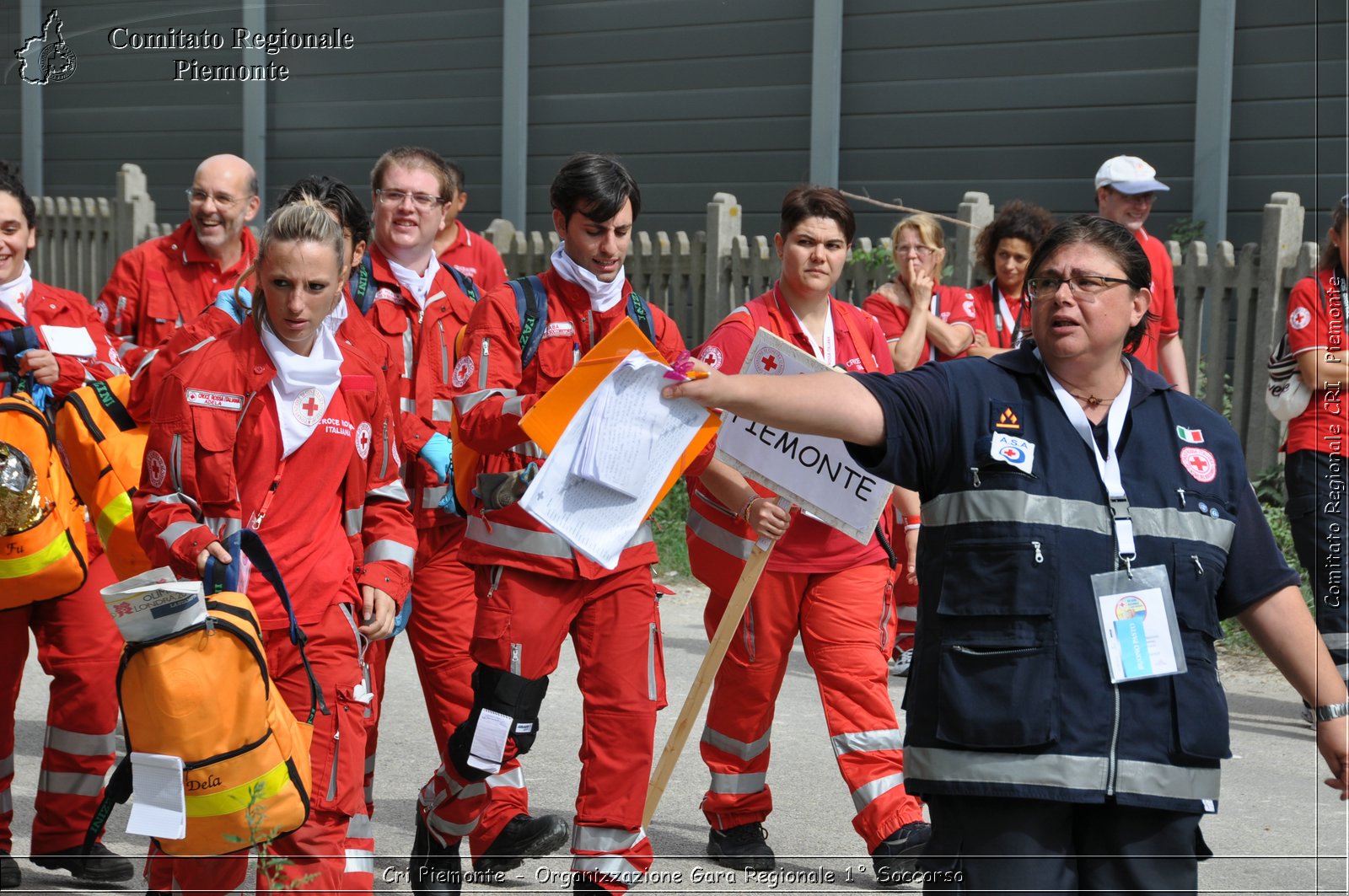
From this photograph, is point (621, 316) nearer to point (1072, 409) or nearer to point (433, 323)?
point (433, 323)

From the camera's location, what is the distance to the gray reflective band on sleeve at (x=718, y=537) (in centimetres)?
577

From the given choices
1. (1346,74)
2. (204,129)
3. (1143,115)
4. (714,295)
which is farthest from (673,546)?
(204,129)

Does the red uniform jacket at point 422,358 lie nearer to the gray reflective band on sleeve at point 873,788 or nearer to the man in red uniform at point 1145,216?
the gray reflective band on sleeve at point 873,788

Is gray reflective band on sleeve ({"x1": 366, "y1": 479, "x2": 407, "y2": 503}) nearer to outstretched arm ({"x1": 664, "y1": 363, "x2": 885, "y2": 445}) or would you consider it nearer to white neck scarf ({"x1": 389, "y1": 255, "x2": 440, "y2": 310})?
outstretched arm ({"x1": 664, "y1": 363, "x2": 885, "y2": 445})

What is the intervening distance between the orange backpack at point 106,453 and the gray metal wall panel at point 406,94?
442 inches

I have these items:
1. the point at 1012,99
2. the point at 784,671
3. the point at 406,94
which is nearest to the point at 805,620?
the point at 784,671

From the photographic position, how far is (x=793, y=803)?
648 cm

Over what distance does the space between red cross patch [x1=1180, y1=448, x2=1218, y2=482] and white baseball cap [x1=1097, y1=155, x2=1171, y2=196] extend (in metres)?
5.23

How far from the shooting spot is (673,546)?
1159 cm

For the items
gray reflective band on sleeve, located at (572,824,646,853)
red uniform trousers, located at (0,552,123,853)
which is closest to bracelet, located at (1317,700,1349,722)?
gray reflective band on sleeve, located at (572,824,646,853)

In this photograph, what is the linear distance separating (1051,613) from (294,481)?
211 centimetres

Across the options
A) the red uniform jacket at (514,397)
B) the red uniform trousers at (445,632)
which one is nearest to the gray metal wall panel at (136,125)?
the red uniform trousers at (445,632)

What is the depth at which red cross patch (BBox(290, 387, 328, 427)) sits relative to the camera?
14.2 feet

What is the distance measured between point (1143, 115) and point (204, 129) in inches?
432
